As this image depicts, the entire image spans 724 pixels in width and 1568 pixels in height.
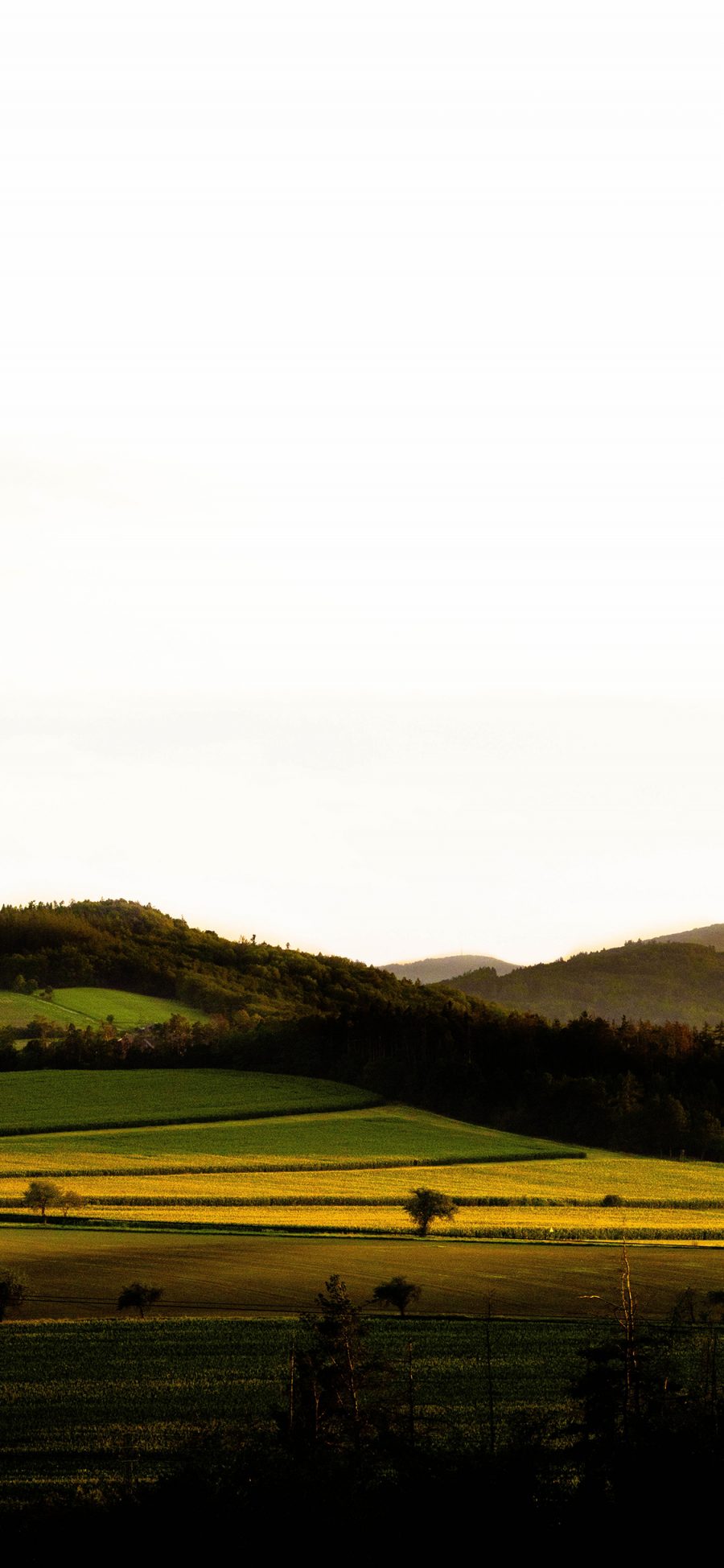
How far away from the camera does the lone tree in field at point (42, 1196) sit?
7175cm

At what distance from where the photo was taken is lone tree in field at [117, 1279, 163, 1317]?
1989 inches

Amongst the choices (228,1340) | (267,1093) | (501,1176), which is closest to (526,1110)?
(267,1093)

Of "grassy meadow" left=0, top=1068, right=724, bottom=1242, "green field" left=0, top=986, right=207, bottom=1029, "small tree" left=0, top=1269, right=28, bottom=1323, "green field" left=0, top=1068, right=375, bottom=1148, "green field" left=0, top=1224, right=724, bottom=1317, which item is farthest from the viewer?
"green field" left=0, top=986, right=207, bottom=1029

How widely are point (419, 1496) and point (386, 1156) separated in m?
77.4

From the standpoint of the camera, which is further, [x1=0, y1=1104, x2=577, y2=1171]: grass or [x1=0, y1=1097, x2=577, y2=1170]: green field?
[x1=0, y1=1097, x2=577, y2=1170]: green field

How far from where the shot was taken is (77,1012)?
187 metres

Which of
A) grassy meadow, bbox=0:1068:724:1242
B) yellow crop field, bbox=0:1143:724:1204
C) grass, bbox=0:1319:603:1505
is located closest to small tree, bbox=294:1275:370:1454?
grass, bbox=0:1319:603:1505

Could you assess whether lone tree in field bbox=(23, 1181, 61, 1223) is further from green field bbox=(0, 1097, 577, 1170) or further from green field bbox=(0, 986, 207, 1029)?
green field bbox=(0, 986, 207, 1029)

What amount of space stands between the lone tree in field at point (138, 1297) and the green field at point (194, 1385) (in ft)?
4.58

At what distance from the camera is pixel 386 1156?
3814 inches

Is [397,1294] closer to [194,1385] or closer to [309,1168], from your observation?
[194,1385]

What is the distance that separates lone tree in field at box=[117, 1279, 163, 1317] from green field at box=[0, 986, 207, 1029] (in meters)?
121

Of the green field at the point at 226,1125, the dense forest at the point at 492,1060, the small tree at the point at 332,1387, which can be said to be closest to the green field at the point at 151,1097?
the green field at the point at 226,1125

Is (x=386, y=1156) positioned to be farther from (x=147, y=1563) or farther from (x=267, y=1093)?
(x=147, y=1563)
